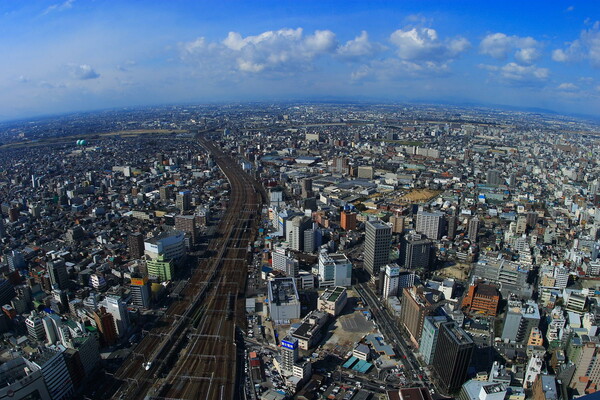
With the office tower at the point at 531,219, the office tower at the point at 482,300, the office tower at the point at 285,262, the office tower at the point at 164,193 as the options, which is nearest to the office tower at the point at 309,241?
the office tower at the point at 285,262

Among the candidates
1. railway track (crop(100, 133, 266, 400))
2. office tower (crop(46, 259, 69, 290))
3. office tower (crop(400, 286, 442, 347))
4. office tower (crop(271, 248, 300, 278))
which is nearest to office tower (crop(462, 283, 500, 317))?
office tower (crop(400, 286, 442, 347))

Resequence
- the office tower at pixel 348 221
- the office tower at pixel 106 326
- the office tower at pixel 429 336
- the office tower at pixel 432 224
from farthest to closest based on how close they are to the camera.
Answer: the office tower at pixel 348 221 → the office tower at pixel 432 224 → the office tower at pixel 106 326 → the office tower at pixel 429 336

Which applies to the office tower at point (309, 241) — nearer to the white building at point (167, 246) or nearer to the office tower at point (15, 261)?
the white building at point (167, 246)

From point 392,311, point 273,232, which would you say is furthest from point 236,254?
point 392,311

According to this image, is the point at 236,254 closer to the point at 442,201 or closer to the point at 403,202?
the point at 403,202

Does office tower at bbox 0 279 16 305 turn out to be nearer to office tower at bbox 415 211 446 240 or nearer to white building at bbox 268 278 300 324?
white building at bbox 268 278 300 324
